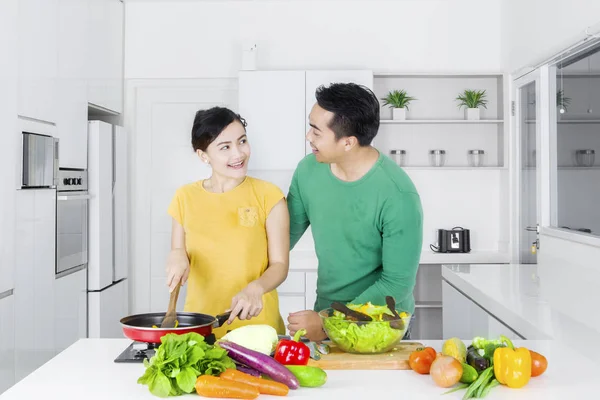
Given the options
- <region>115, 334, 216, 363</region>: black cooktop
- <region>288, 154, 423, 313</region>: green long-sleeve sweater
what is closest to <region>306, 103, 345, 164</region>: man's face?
<region>288, 154, 423, 313</region>: green long-sleeve sweater

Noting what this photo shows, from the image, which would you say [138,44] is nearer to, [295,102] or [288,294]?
[295,102]

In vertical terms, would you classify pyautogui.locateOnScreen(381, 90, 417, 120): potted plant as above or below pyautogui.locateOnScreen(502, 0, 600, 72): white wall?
below

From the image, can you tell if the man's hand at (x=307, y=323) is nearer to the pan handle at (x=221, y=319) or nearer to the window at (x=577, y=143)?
the pan handle at (x=221, y=319)

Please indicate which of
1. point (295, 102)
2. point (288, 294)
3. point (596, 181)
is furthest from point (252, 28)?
point (596, 181)

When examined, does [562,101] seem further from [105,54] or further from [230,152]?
[105,54]

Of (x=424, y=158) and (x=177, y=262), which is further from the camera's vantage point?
(x=424, y=158)

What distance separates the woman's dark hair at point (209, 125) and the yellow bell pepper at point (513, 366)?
118 cm

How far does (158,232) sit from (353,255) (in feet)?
10.1

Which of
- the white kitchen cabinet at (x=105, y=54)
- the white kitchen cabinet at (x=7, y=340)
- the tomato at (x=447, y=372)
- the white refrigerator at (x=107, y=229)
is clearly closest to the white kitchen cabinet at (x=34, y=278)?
the white kitchen cabinet at (x=7, y=340)

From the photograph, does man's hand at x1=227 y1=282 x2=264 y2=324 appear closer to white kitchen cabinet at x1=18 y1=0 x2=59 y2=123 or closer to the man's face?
the man's face

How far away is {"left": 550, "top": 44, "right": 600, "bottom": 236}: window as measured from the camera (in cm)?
330

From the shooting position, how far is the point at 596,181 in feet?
10.8

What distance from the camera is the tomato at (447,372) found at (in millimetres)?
1530

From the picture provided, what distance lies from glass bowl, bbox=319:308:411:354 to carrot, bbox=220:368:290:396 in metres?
0.30
